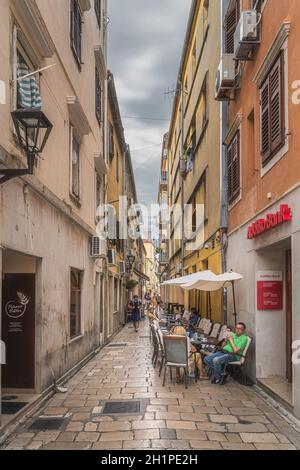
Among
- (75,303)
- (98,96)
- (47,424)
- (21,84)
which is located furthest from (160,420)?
(98,96)

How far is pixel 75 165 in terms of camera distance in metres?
13.2

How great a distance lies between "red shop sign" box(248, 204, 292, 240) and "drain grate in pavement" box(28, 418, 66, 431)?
4464 millimetres

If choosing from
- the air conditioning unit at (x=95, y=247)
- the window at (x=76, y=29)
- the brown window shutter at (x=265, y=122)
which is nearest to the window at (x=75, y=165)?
the window at (x=76, y=29)

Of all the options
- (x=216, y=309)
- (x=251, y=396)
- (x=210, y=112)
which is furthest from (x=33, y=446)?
(x=210, y=112)

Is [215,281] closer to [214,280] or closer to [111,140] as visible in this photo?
[214,280]

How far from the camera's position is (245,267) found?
11.3 meters

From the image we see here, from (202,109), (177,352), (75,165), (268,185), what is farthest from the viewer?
(202,109)

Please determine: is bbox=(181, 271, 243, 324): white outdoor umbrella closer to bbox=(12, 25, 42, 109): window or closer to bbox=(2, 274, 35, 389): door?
bbox=(2, 274, 35, 389): door

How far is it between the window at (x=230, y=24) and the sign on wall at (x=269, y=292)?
6342 millimetres

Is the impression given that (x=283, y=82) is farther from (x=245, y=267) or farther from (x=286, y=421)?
(x=286, y=421)

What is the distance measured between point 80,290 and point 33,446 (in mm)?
7839

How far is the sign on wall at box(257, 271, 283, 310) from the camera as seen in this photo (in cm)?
998

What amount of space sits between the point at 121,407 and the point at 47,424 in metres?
1.40

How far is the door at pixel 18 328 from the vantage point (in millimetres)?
9109
